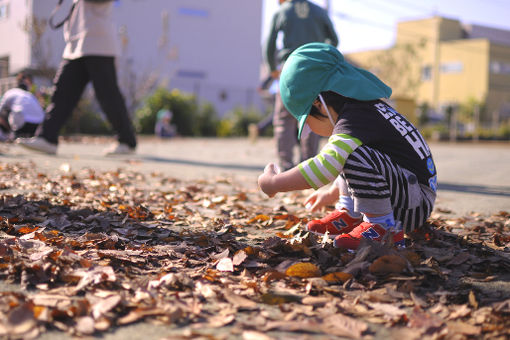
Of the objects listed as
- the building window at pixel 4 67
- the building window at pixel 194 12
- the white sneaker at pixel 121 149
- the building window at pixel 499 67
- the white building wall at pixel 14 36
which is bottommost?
the white sneaker at pixel 121 149

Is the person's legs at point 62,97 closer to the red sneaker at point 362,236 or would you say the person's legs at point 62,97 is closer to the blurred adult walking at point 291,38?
the blurred adult walking at point 291,38

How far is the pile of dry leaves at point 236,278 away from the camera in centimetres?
158

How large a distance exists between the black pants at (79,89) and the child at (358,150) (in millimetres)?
4255

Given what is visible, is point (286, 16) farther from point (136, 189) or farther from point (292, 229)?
point (292, 229)

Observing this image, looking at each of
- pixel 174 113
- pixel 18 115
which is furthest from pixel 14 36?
pixel 18 115

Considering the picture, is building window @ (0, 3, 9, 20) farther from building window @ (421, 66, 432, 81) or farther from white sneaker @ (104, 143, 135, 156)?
building window @ (421, 66, 432, 81)

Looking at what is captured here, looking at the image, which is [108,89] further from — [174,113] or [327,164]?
[174,113]

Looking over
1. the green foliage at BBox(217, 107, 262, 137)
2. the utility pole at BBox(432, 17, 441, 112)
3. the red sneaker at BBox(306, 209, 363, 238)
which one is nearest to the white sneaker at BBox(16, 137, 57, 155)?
the red sneaker at BBox(306, 209, 363, 238)

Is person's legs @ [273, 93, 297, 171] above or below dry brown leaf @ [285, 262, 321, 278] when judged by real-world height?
above

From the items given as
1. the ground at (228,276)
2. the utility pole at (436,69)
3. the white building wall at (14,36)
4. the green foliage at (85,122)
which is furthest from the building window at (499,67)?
the ground at (228,276)

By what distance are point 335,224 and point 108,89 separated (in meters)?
4.38

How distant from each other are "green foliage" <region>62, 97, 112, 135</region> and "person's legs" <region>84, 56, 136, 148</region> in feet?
31.1

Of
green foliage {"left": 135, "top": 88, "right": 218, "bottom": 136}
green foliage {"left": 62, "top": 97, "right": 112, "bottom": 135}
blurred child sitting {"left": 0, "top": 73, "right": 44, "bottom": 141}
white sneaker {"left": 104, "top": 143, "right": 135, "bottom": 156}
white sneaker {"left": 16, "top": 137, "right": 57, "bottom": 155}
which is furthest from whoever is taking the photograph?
green foliage {"left": 135, "top": 88, "right": 218, "bottom": 136}

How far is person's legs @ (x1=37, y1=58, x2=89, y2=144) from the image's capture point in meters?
6.21
